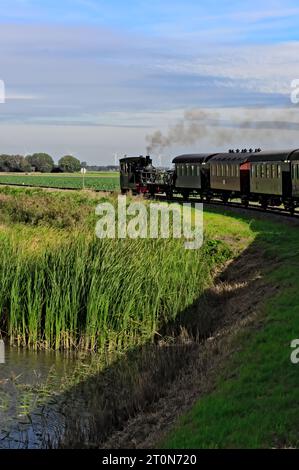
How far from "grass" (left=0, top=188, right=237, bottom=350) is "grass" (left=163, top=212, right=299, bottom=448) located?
435 cm

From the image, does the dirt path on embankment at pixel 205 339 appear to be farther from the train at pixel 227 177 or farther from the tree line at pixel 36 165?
the tree line at pixel 36 165

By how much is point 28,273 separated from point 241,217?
54.0ft

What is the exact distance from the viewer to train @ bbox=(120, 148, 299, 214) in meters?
34.2

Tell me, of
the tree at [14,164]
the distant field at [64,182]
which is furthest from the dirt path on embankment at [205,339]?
the tree at [14,164]

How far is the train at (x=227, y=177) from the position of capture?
3425 cm

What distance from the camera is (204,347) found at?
15867 mm

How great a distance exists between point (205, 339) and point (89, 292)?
3.08m

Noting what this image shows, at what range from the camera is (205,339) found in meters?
17.9

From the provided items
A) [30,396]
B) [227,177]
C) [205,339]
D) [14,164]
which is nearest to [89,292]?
[205,339]

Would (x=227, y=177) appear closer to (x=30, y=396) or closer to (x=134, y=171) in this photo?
(x=134, y=171)

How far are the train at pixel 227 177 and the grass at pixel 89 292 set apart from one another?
1257 cm

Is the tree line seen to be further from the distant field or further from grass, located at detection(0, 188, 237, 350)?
grass, located at detection(0, 188, 237, 350)
